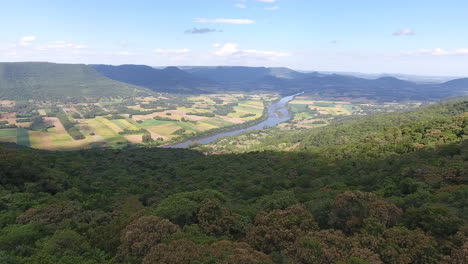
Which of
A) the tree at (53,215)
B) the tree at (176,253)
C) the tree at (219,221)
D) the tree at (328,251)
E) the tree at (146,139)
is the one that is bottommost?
the tree at (146,139)

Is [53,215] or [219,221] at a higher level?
[219,221]

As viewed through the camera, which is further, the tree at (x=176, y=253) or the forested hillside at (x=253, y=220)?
the forested hillside at (x=253, y=220)

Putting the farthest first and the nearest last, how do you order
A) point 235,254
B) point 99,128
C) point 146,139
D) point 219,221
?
point 99,128, point 146,139, point 219,221, point 235,254

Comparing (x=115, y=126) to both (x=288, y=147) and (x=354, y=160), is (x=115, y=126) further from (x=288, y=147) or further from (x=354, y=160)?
(x=354, y=160)

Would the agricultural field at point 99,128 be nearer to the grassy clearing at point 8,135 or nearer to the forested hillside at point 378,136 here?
the grassy clearing at point 8,135

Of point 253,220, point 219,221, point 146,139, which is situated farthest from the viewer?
point 146,139

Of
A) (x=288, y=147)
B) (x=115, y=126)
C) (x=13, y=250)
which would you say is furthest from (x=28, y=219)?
(x=115, y=126)

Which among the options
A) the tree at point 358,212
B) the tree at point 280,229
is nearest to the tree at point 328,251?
the tree at point 280,229

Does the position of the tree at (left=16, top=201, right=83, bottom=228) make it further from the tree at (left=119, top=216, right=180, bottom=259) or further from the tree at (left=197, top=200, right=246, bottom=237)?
the tree at (left=197, top=200, right=246, bottom=237)

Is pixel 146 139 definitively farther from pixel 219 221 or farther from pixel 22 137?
pixel 219 221

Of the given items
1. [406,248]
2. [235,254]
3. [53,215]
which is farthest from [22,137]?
[406,248]

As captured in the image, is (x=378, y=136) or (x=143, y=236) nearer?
(x=143, y=236)
